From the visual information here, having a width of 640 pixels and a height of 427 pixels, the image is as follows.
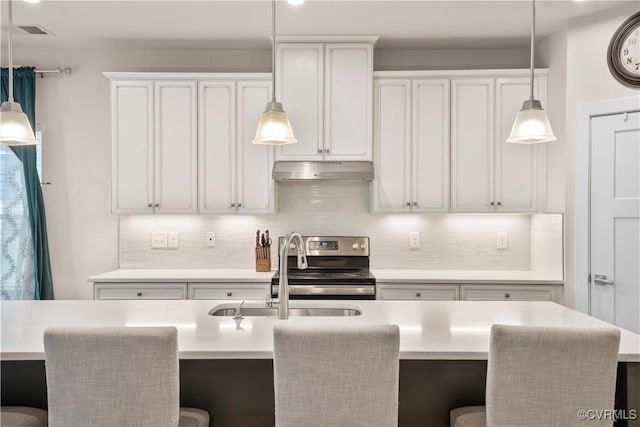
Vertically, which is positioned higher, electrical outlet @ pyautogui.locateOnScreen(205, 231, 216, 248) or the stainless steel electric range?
electrical outlet @ pyautogui.locateOnScreen(205, 231, 216, 248)

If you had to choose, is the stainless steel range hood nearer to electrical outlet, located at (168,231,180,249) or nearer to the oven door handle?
the oven door handle

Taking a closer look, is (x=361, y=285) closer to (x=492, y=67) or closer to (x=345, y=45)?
(x=345, y=45)

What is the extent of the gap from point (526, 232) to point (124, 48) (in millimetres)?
3779

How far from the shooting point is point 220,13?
350 cm

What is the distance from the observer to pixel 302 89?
395 cm

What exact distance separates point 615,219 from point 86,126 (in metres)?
4.20

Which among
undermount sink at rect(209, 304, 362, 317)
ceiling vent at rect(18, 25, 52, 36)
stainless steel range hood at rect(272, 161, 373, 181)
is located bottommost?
undermount sink at rect(209, 304, 362, 317)

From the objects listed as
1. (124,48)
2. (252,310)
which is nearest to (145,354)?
(252,310)

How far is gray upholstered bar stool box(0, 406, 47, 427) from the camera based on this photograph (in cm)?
179

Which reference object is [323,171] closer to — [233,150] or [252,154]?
[252,154]

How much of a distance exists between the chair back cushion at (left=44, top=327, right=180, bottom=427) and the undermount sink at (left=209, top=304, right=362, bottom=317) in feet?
2.79

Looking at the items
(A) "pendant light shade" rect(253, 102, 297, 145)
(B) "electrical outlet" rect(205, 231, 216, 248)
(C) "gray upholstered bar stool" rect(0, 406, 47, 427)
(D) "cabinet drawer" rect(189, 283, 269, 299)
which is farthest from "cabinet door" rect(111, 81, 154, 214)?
(C) "gray upholstered bar stool" rect(0, 406, 47, 427)

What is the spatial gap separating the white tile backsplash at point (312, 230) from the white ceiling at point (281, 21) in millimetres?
1284

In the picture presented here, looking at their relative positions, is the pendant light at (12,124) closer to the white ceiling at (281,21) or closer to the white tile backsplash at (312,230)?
the white ceiling at (281,21)
